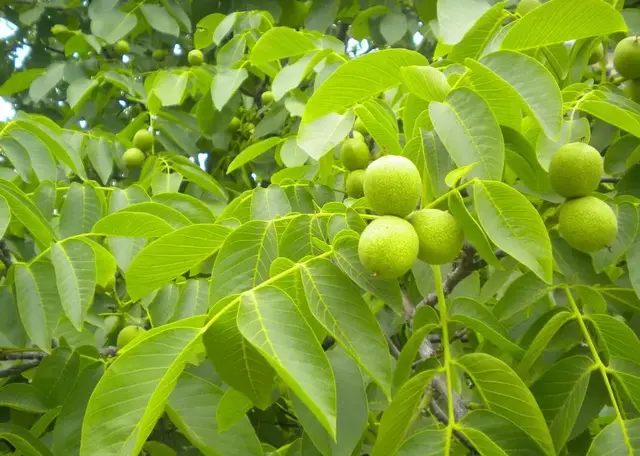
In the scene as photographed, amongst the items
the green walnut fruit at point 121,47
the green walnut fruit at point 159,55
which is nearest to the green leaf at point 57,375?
the green walnut fruit at point 121,47

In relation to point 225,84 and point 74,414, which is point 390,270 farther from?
point 225,84

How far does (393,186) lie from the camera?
97cm

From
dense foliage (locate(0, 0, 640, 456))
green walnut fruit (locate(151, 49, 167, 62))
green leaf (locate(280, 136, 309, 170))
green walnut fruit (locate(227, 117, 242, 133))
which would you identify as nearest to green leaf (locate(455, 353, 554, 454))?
dense foliage (locate(0, 0, 640, 456))

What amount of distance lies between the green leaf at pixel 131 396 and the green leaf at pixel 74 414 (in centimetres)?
43

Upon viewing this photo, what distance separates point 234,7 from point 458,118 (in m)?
2.40

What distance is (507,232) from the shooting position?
960 mm

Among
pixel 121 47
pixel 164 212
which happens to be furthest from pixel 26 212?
pixel 121 47

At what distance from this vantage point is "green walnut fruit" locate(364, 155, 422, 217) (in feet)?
3.20

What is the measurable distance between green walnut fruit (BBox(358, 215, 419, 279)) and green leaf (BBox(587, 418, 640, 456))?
37 cm

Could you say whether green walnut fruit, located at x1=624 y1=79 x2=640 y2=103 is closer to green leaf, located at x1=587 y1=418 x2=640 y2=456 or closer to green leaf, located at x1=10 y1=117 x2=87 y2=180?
green leaf, located at x1=587 y1=418 x2=640 y2=456

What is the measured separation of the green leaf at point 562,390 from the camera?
3.33 feet

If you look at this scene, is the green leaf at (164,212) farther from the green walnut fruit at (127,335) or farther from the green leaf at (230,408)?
the green walnut fruit at (127,335)

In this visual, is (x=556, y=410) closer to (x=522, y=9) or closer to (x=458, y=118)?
(x=458, y=118)

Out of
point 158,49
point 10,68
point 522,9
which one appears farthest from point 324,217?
point 10,68
